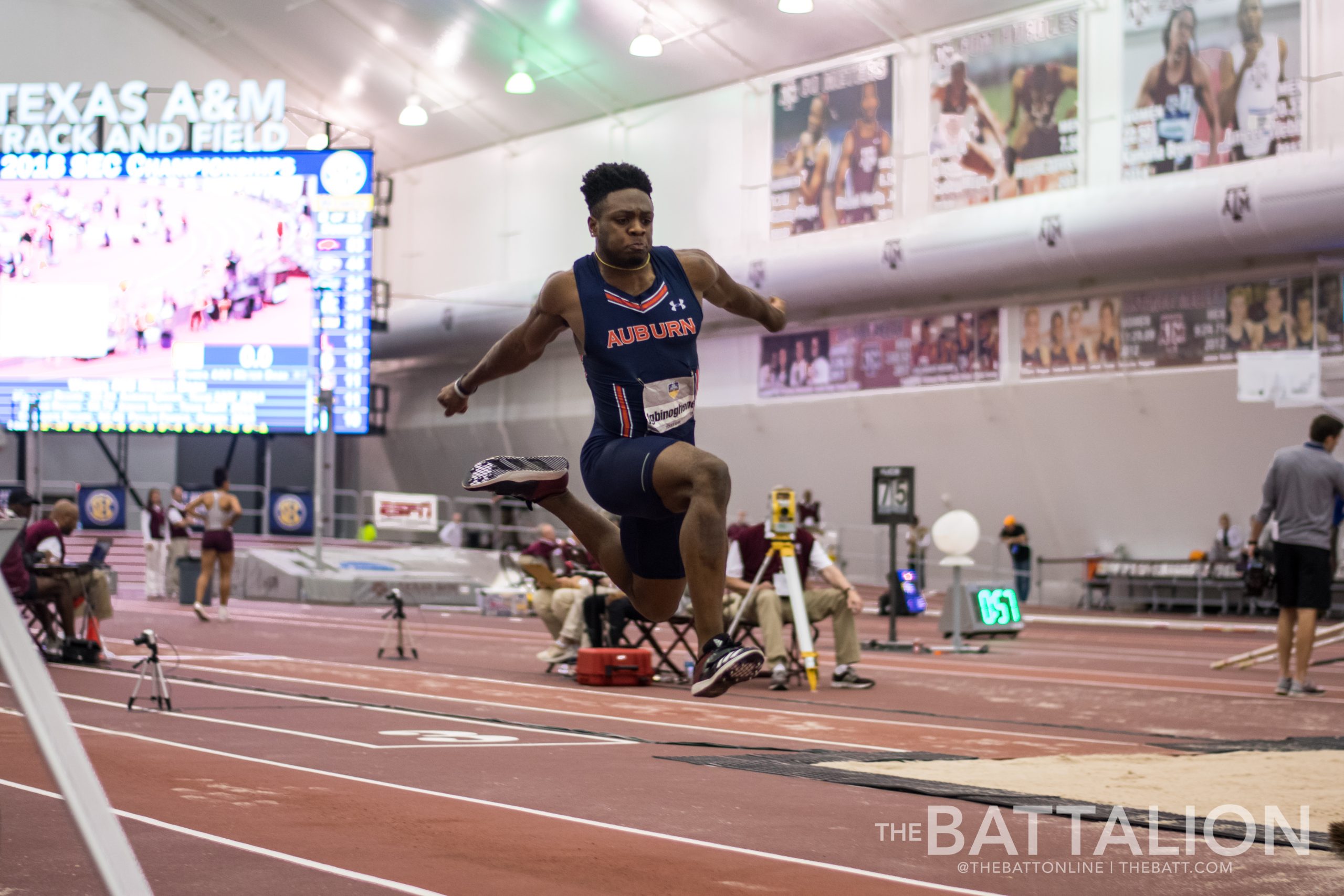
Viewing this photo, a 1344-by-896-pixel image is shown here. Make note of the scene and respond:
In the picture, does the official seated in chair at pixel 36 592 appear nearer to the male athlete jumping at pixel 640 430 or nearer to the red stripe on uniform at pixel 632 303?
the male athlete jumping at pixel 640 430

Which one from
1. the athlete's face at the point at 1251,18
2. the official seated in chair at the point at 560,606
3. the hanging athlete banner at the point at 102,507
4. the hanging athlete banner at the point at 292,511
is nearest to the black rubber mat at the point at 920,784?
the official seated in chair at the point at 560,606

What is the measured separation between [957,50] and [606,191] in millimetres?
20328

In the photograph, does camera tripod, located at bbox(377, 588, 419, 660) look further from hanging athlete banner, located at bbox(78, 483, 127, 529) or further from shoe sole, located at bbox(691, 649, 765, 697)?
hanging athlete banner, located at bbox(78, 483, 127, 529)

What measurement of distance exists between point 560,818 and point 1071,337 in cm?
1881

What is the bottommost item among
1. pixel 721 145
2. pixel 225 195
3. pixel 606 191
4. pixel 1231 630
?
pixel 1231 630

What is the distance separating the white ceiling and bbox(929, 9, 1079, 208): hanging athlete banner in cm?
68

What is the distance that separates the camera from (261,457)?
34094mm

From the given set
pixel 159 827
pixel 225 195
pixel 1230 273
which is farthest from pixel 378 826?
pixel 225 195

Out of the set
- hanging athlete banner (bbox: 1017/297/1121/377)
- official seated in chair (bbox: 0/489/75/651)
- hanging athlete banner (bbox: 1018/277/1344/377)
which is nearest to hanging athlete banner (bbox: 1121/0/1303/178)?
hanging athlete banner (bbox: 1018/277/1344/377)

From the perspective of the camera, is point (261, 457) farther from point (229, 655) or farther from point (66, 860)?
point (66, 860)

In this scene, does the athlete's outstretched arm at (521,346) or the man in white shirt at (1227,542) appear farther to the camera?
the man in white shirt at (1227,542)

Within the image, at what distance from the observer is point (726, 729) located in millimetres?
8172

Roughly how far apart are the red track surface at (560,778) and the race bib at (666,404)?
52.8 inches

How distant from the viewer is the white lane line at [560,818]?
13.6ft
